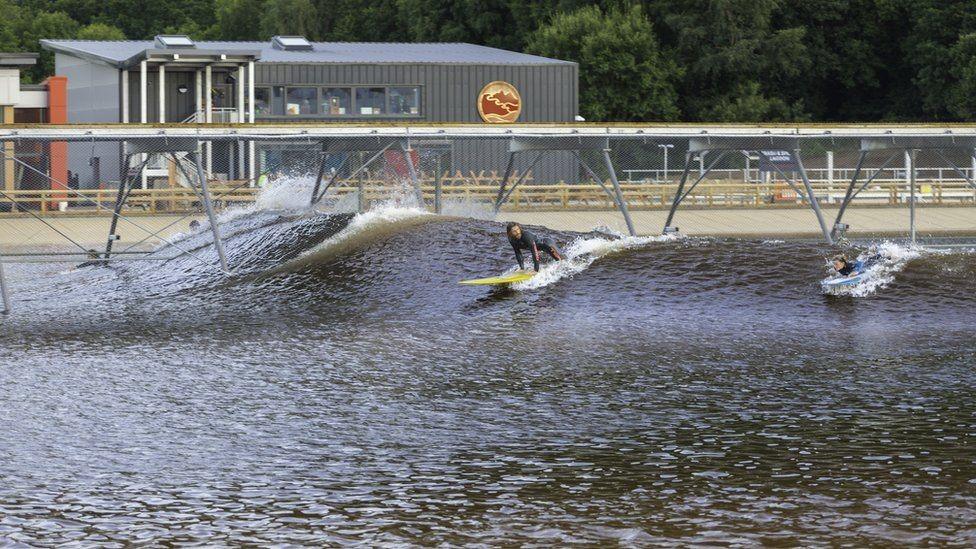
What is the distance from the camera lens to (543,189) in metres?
43.8

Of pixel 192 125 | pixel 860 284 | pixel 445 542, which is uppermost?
pixel 192 125

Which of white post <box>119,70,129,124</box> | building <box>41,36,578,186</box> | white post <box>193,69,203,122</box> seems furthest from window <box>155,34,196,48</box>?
white post <box>119,70,129,124</box>

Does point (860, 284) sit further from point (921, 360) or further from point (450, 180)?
point (450, 180)

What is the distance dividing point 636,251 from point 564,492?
44.2ft

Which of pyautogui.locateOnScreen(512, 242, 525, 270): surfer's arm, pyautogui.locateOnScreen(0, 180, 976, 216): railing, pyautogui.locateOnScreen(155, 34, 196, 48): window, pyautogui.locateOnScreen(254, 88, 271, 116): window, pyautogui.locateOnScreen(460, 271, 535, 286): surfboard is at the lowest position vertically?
pyautogui.locateOnScreen(460, 271, 535, 286): surfboard

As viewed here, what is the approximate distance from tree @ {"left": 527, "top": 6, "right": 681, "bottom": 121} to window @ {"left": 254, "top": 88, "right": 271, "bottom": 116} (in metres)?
22.7

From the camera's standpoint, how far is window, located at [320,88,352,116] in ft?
178

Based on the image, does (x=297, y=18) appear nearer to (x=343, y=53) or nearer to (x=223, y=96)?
(x=343, y=53)

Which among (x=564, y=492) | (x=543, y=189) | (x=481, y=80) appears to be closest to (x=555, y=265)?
Result: (x=564, y=492)

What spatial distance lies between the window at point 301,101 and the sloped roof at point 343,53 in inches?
50.5

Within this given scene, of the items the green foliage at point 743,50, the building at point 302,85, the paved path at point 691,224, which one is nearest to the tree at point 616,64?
the green foliage at point 743,50

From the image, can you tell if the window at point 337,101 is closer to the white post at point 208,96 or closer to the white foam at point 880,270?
the white post at point 208,96

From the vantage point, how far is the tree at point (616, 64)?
71250mm

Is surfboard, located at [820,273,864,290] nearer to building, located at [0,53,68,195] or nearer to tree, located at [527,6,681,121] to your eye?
building, located at [0,53,68,195]
